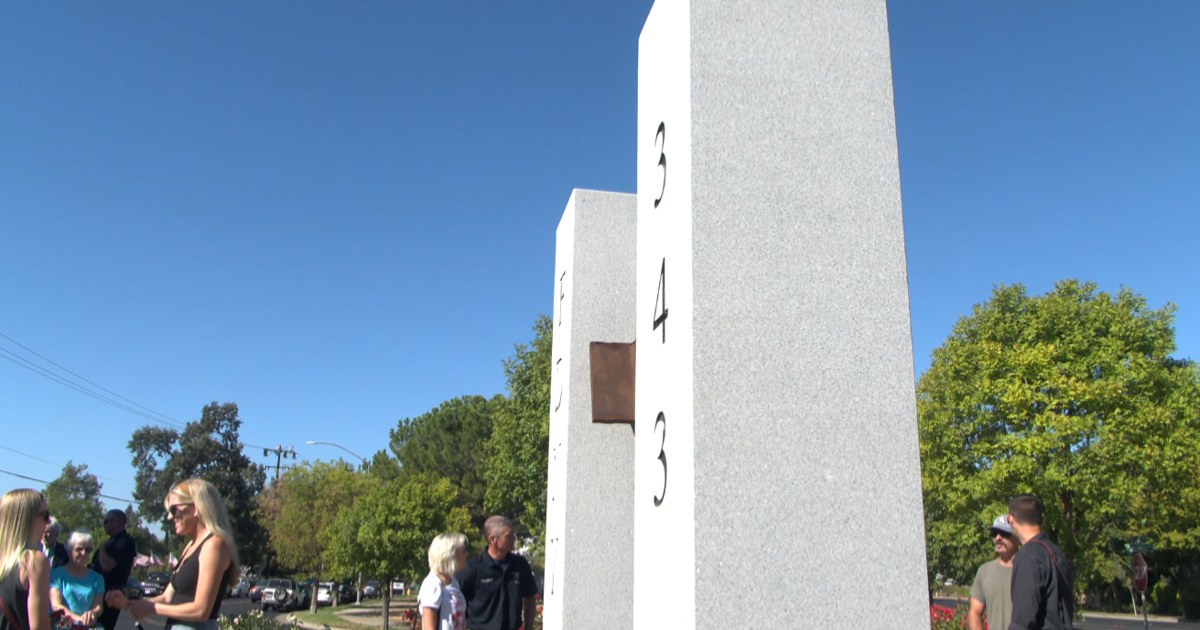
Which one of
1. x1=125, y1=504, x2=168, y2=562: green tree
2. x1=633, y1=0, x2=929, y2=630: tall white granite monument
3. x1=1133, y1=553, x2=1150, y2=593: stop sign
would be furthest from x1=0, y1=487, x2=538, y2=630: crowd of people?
x1=125, y1=504, x2=168, y2=562: green tree

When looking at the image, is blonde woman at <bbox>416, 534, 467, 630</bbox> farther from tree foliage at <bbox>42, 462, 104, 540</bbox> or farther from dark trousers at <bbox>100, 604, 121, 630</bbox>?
tree foliage at <bbox>42, 462, 104, 540</bbox>

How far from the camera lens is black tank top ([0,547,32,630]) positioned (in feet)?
13.2

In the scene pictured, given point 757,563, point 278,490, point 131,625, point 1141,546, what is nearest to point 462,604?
point 757,563

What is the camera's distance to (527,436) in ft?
91.2

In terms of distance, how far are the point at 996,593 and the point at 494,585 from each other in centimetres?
308

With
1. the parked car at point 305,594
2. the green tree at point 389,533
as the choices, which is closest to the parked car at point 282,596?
the parked car at point 305,594


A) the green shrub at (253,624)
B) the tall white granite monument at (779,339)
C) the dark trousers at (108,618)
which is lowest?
the green shrub at (253,624)

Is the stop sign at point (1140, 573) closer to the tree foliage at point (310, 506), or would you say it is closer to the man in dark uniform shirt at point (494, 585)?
the man in dark uniform shirt at point (494, 585)

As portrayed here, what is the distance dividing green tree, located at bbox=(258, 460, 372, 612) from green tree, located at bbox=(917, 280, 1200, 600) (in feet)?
93.4

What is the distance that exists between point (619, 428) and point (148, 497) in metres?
93.1

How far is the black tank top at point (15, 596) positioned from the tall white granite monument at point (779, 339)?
3.18 meters

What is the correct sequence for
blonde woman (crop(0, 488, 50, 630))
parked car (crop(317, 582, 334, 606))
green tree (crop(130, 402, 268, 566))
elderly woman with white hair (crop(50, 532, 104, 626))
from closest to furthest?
1. blonde woman (crop(0, 488, 50, 630))
2. elderly woman with white hair (crop(50, 532, 104, 626))
3. parked car (crop(317, 582, 334, 606))
4. green tree (crop(130, 402, 268, 566))

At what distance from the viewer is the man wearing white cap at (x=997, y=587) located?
4.69 meters

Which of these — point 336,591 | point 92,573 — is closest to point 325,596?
point 336,591
